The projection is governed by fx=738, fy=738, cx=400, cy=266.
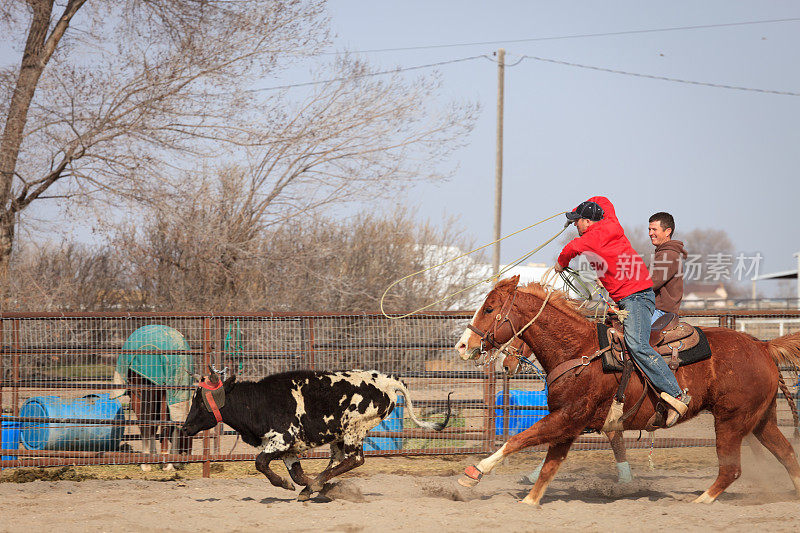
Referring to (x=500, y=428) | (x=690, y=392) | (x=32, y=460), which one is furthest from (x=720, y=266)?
(x=32, y=460)

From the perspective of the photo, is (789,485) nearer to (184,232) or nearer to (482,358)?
(482,358)

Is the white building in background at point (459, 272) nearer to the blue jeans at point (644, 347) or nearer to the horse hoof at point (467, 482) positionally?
the blue jeans at point (644, 347)

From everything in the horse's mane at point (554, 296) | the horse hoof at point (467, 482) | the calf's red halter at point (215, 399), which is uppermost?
the horse's mane at point (554, 296)

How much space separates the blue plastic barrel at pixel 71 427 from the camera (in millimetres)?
8492

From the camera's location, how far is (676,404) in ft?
20.0

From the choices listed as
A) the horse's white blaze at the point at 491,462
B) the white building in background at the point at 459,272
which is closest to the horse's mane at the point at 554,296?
the horse's white blaze at the point at 491,462

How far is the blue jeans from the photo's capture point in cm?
604

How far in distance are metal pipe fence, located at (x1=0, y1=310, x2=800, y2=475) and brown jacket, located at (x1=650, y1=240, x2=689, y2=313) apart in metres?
1.66

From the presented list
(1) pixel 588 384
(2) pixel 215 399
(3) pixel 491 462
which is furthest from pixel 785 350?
(2) pixel 215 399

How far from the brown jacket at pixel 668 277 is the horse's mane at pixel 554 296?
33.9 inches

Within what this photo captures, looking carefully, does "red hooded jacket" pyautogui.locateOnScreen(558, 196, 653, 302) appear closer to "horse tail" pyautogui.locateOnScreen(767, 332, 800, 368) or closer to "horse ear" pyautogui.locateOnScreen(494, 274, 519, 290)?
"horse ear" pyautogui.locateOnScreen(494, 274, 519, 290)

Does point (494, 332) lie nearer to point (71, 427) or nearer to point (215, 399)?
point (215, 399)

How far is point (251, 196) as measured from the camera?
15930mm

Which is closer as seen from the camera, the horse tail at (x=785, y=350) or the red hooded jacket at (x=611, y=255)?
the red hooded jacket at (x=611, y=255)
